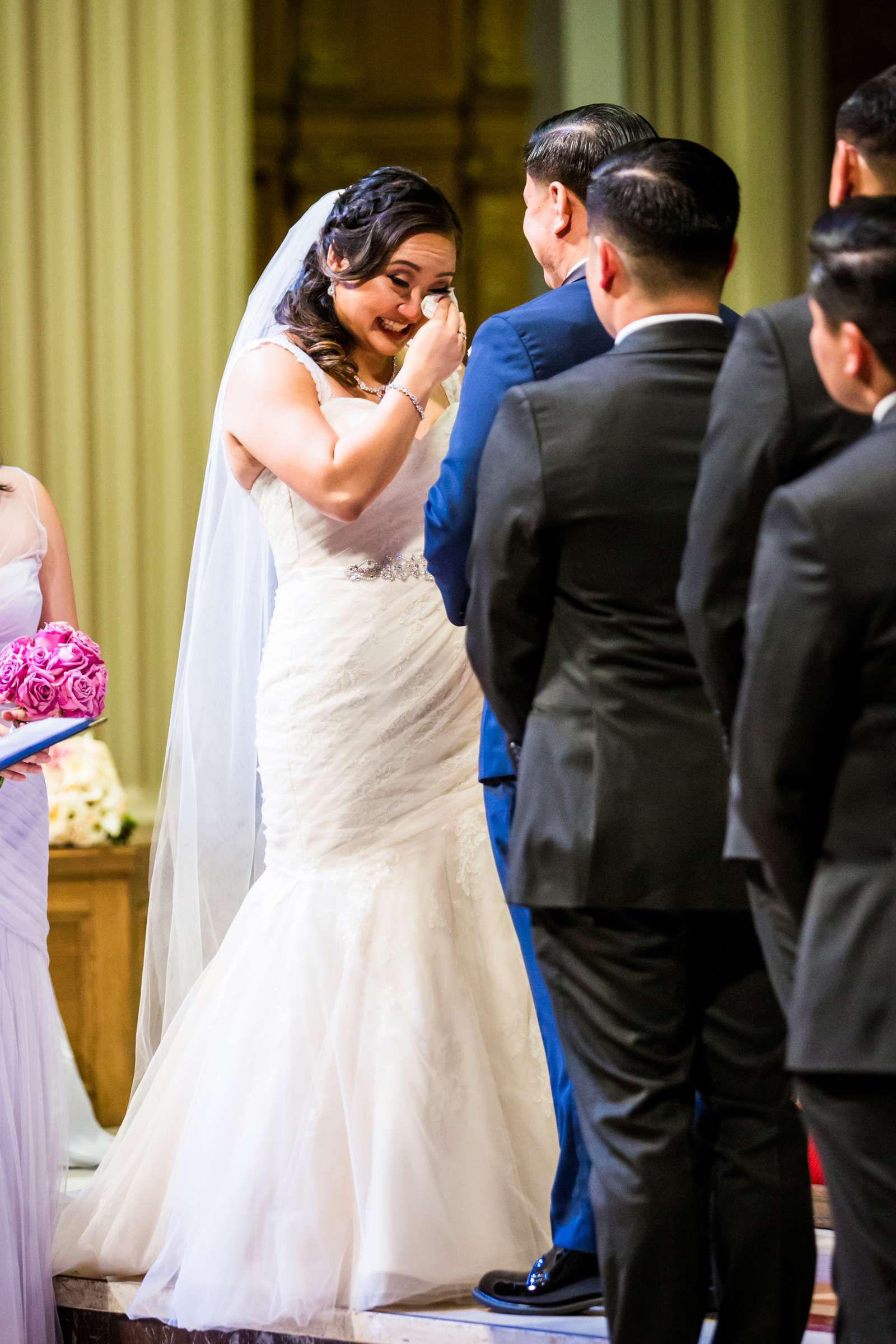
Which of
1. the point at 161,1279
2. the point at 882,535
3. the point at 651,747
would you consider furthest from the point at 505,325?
the point at 161,1279

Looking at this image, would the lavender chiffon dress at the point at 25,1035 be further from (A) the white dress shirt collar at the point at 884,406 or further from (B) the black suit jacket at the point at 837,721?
(A) the white dress shirt collar at the point at 884,406

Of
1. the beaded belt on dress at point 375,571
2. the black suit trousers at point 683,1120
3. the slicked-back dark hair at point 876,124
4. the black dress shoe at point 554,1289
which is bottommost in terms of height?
the black dress shoe at point 554,1289

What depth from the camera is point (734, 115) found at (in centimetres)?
524

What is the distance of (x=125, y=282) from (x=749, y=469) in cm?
397

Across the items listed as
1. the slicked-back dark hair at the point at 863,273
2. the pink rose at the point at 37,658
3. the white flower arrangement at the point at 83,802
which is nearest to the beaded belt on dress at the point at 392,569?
the pink rose at the point at 37,658

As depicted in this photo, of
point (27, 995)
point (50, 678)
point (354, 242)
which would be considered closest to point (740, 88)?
point (354, 242)

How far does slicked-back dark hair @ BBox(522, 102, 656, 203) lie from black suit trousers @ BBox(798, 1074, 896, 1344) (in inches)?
58.4

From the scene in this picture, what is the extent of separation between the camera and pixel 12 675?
9.43 ft

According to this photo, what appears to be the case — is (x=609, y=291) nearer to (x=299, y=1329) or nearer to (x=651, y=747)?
(x=651, y=747)

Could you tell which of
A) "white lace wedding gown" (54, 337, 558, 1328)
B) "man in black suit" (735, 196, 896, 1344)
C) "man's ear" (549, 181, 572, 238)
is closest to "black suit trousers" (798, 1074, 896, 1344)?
"man in black suit" (735, 196, 896, 1344)

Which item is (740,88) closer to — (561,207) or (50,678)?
(561,207)

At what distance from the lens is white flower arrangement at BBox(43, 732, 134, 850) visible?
471 cm

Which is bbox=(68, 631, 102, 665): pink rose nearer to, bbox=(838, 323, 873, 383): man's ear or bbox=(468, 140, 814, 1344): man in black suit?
bbox=(468, 140, 814, 1344): man in black suit

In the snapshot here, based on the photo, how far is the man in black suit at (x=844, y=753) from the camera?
1479 mm
